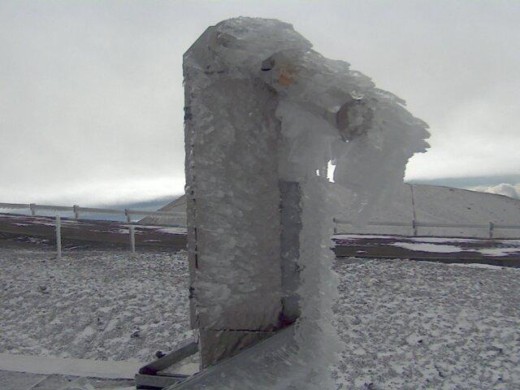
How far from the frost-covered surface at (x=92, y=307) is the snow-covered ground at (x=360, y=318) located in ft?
0.05

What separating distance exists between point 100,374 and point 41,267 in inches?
252

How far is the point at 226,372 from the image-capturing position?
1564 millimetres

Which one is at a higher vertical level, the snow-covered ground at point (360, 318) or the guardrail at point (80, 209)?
the guardrail at point (80, 209)

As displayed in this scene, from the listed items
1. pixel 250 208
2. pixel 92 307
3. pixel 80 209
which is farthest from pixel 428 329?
pixel 80 209

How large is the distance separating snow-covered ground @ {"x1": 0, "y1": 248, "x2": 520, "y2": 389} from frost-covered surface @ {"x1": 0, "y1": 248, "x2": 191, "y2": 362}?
16mm

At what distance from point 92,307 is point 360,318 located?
13.2 ft

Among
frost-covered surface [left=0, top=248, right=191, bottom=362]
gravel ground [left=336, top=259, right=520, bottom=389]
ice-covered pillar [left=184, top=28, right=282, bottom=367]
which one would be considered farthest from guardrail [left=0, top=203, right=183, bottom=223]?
ice-covered pillar [left=184, top=28, right=282, bottom=367]

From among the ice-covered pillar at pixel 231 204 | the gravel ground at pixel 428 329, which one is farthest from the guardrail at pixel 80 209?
the ice-covered pillar at pixel 231 204

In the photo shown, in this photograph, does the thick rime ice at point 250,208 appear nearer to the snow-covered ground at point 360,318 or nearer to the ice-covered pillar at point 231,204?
the ice-covered pillar at point 231,204

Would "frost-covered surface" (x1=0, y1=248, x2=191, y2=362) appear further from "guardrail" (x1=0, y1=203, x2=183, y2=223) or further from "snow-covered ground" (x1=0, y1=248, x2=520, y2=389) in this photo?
"guardrail" (x1=0, y1=203, x2=183, y2=223)

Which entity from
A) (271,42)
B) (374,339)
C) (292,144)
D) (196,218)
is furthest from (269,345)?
(374,339)

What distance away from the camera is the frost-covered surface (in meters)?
6.85

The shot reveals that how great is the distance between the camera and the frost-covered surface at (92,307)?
6852mm

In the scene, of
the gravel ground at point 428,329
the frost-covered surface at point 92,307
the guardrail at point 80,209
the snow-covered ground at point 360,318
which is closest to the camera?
the gravel ground at point 428,329
